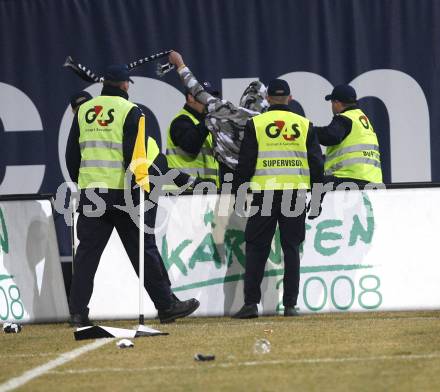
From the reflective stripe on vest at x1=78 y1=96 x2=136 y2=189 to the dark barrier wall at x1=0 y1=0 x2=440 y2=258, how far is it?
386cm

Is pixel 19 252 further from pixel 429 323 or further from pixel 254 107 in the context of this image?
pixel 429 323

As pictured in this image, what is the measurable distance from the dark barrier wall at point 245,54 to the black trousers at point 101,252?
3.88 metres

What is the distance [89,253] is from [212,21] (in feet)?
14.9

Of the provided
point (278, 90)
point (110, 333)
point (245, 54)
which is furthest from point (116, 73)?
point (245, 54)

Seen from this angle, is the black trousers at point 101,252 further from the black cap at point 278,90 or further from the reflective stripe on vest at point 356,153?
the reflective stripe on vest at point 356,153

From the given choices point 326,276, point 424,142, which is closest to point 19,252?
point 326,276

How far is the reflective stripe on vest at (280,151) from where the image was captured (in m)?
9.23

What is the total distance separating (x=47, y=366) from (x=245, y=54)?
6678 mm

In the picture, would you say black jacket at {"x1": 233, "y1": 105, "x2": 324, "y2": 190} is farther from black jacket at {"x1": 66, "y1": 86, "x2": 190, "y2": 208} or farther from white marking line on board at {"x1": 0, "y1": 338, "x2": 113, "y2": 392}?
white marking line on board at {"x1": 0, "y1": 338, "x2": 113, "y2": 392}

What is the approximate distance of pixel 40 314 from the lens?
9.56m

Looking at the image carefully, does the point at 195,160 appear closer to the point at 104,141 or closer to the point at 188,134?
the point at 188,134

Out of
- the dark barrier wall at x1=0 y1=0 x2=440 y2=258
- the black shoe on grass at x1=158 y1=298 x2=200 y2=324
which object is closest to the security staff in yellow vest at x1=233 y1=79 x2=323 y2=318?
the black shoe on grass at x1=158 y1=298 x2=200 y2=324

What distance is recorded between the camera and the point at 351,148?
10281 mm

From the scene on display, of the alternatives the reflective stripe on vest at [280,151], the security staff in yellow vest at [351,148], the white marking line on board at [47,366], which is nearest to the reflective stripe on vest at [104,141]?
the reflective stripe on vest at [280,151]
